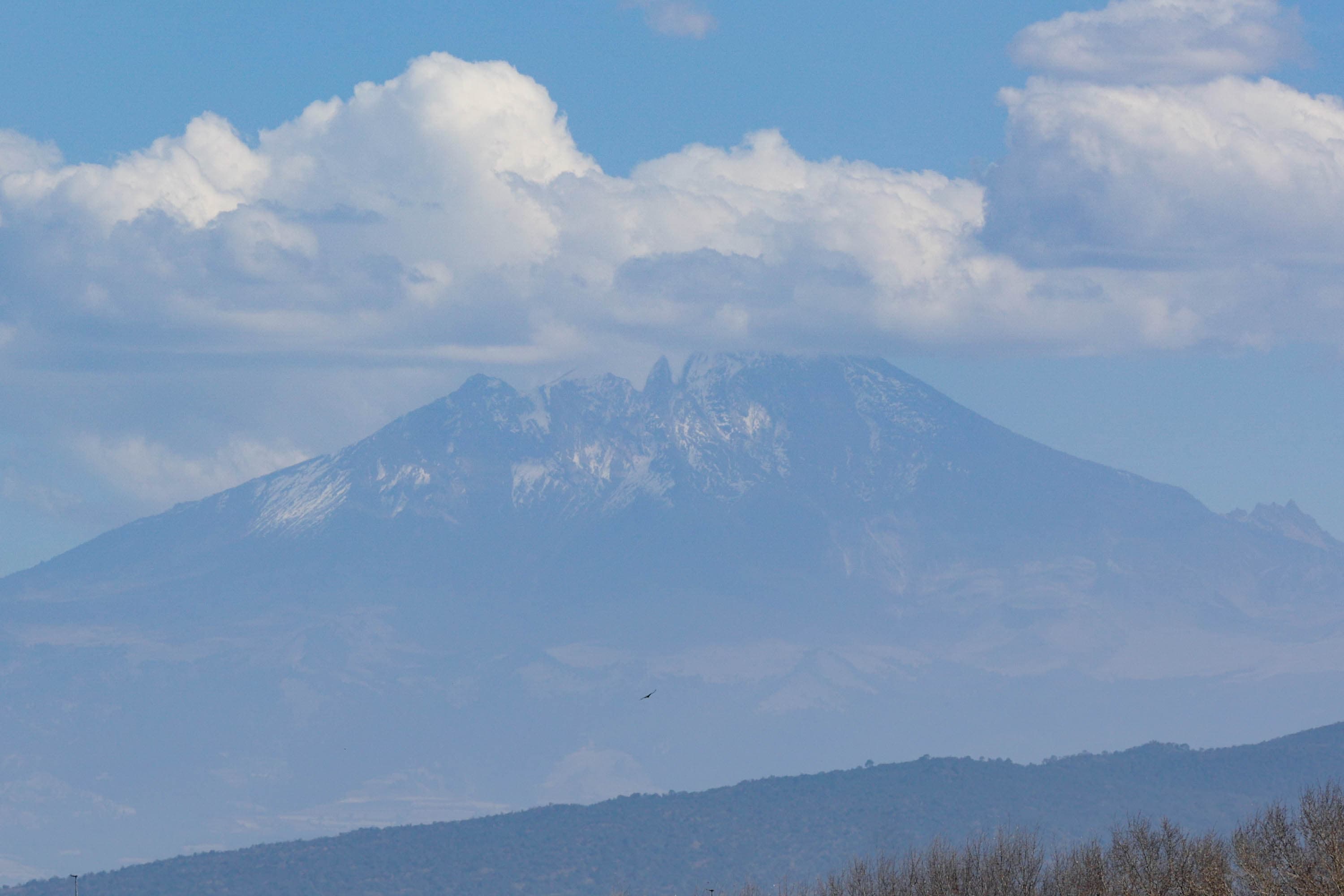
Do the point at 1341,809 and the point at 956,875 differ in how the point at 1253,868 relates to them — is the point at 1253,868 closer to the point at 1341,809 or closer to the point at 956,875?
the point at 1341,809

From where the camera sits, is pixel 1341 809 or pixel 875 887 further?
→ pixel 875 887

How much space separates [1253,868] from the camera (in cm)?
8681

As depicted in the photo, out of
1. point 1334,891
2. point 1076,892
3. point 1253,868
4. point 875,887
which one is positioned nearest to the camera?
point 1334,891

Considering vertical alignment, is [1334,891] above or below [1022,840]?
below

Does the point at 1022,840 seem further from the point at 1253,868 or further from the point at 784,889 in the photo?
the point at 1253,868

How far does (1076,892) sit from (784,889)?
5792 centimetres

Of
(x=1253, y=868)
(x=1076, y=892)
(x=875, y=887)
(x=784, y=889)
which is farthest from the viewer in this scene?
(x=784, y=889)

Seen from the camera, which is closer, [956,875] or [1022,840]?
[956,875]

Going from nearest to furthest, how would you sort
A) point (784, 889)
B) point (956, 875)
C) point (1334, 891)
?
point (1334, 891), point (956, 875), point (784, 889)

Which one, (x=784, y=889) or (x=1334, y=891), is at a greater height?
(x=784, y=889)

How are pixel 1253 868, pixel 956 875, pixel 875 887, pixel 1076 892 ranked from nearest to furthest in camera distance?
1. pixel 1253 868
2. pixel 1076 892
3. pixel 956 875
4. pixel 875 887

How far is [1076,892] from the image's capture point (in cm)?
10856

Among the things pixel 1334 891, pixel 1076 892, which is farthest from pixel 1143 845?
pixel 1334 891

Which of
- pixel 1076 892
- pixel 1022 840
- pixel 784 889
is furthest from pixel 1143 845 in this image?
pixel 784 889
